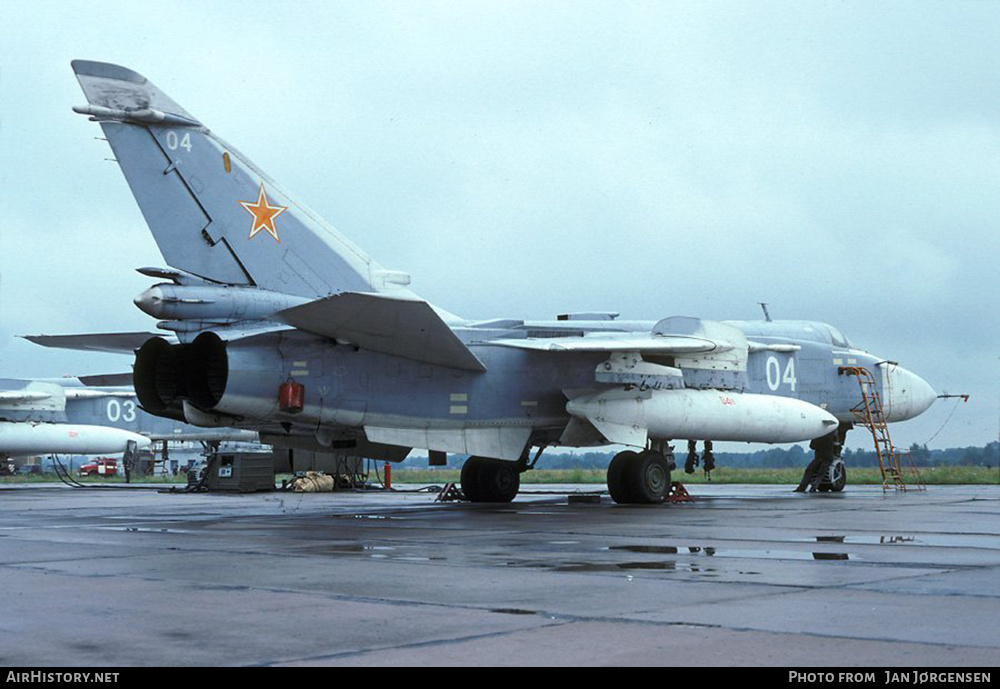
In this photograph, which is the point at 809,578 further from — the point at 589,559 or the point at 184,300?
the point at 184,300

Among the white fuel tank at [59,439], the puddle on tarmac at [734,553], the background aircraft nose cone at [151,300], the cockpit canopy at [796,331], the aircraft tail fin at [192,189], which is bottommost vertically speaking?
the puddle on tarmac at [734,553]

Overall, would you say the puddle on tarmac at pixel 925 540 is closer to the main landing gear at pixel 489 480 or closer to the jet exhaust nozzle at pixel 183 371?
the jet exhaust nozzle at pixel 183 371

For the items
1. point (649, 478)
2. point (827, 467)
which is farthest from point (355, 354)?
point (827, 467)

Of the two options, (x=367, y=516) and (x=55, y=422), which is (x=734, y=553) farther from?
(x=55, y=422)

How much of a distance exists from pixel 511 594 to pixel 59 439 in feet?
98.5

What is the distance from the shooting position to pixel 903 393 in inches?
812

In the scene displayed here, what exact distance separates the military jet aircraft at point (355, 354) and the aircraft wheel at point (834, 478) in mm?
2225

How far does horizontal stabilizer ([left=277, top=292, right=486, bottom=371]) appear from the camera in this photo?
1251 cm

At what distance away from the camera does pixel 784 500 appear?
55.7ft

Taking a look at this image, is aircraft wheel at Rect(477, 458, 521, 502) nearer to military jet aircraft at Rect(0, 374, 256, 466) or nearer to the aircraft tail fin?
the aircraft tail fin

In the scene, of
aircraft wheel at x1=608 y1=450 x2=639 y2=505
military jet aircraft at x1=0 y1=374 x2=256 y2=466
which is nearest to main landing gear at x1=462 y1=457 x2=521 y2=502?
aircraft wheel at x1=608 y1=450 x2=639 y2=505

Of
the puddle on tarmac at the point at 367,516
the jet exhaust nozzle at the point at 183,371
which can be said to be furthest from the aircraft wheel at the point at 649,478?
the jet exhaust nozzle at the point at 183,371

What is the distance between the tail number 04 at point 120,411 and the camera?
37125mm
